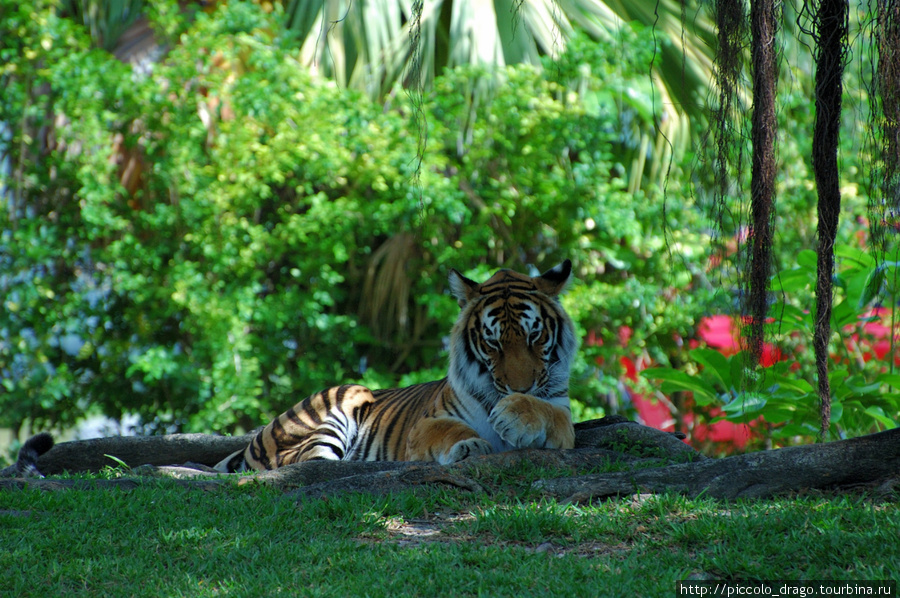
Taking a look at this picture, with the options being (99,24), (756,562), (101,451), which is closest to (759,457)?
(756,562)

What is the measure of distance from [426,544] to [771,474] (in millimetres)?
1509

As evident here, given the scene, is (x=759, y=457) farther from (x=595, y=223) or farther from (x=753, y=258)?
(x=595, y=223)

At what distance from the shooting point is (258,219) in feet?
29.0

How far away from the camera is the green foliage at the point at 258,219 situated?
807 centimetres

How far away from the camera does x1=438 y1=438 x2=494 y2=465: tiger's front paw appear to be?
13.6 feet

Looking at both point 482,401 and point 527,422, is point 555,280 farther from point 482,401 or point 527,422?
point 527,422

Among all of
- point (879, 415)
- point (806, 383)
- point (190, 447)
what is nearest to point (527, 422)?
point (806, 383)

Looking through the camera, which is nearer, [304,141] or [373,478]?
[373,478]

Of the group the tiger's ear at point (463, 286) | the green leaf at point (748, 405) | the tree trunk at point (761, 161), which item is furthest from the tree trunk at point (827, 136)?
the tiger's ear at point (463, 286)

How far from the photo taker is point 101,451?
522cm

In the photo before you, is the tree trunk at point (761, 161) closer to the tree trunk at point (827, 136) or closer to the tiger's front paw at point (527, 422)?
the tree trunk at point (827, 136)

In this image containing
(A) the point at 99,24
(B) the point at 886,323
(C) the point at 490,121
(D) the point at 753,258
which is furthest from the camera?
(A) the point at 99,24

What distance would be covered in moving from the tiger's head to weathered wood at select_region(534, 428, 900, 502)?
974mm

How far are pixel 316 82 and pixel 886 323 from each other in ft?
20.4
